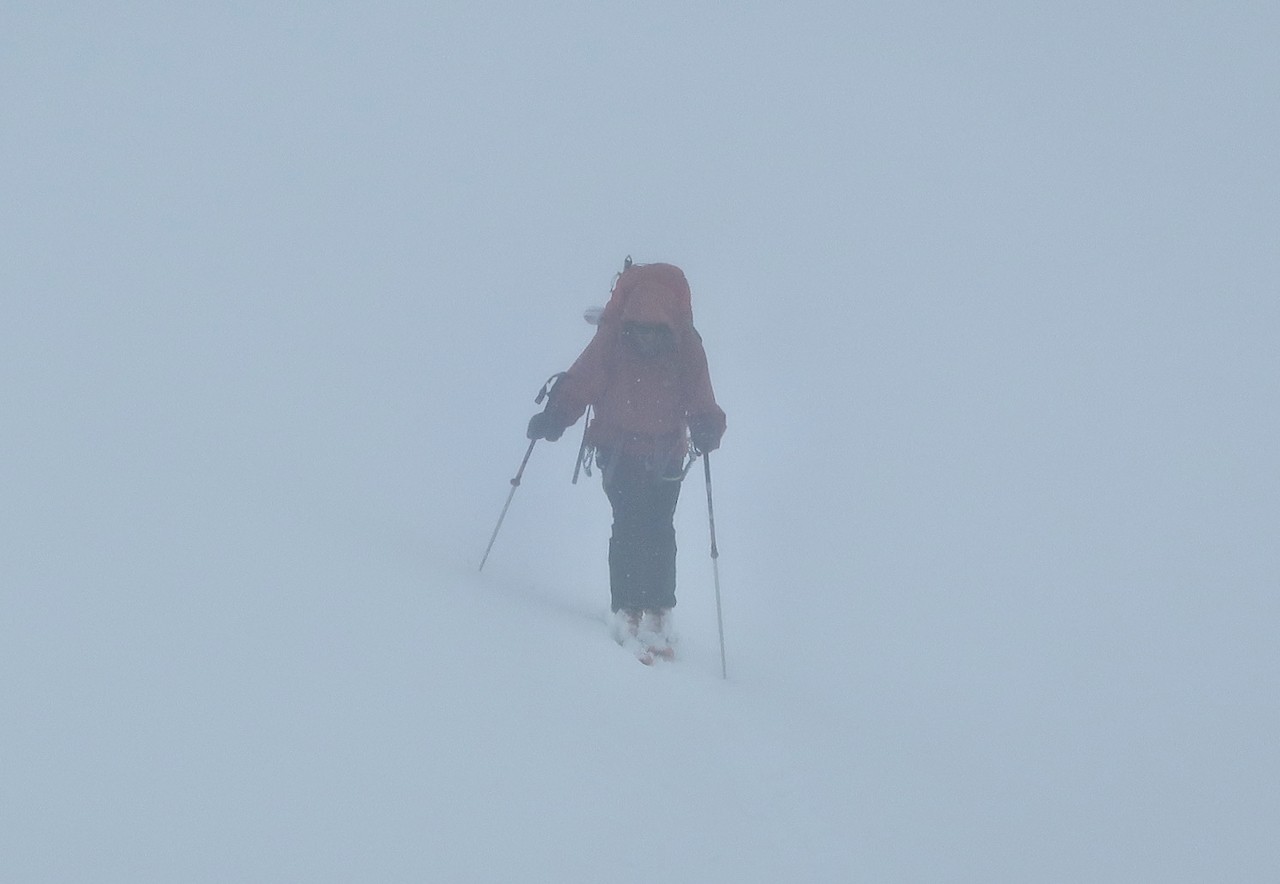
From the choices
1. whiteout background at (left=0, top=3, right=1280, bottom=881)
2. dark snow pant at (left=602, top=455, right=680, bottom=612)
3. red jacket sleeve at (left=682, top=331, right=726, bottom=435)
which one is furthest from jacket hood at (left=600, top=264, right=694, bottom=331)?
whiteout background at (left=0, top=3, right=1280, bottom=881)

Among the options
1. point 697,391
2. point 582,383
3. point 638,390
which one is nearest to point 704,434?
point 697,391

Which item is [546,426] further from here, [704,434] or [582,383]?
[704,434]

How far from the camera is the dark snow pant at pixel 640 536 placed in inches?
202

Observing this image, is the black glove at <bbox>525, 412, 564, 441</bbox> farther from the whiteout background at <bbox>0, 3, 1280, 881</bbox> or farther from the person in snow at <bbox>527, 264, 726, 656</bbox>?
the whiteout background at <bbox>0, 3, 1280, 881</bbox>

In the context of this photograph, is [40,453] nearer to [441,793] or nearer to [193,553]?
[193,553]

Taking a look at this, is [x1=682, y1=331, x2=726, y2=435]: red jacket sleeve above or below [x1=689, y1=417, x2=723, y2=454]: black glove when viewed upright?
above

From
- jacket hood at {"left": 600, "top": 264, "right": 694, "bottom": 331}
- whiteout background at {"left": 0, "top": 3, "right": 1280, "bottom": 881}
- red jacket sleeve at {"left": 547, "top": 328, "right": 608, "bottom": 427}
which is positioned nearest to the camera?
whiteout background at {"left": 0, "top": 3, "right": 1280, "bottom": 881}

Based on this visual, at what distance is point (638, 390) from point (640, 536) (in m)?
0.68

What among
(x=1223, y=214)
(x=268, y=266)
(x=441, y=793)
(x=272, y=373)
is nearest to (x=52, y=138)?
(x=268, y=266)

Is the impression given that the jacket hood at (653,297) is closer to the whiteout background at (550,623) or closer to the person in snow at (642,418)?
the person in snow at (642,418)

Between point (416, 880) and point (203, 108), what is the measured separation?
138 m

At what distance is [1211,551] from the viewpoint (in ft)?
40.0

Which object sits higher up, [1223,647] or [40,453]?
[1223,647]

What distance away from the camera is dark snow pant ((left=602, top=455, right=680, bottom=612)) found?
5133 millimetres
